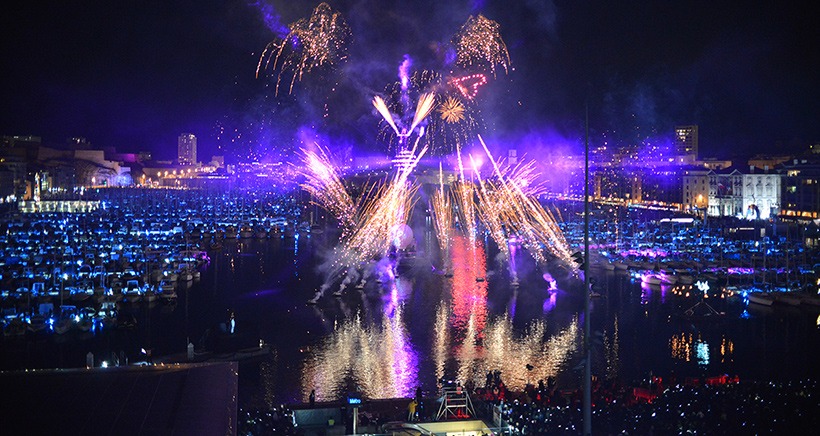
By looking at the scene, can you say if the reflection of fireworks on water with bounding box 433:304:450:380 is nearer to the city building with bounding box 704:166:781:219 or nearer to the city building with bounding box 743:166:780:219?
the city building with bounding box 704:166:781:219

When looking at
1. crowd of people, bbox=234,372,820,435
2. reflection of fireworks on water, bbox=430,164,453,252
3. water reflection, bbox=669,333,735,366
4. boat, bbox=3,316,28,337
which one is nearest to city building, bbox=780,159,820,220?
reflection of fireworks on water, bbox=430,164,453,252

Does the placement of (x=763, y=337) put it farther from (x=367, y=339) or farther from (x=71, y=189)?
(x=71, y=189)

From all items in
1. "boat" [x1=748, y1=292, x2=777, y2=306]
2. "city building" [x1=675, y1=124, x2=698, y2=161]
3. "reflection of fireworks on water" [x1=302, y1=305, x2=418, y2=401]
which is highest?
"city building" [x1=675, y1=124, x2=698, y2=161]

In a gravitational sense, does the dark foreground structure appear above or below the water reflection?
above

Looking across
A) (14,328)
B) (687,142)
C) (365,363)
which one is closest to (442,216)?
(14,328)

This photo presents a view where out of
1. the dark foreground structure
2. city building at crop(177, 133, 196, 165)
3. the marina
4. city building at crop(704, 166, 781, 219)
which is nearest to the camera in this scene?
the dark foreground structure
